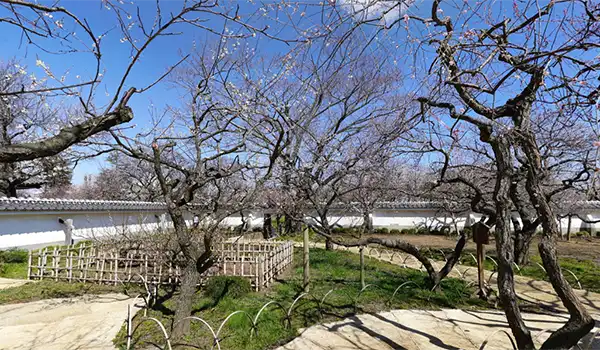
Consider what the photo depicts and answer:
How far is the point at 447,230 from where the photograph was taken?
22.2 meters

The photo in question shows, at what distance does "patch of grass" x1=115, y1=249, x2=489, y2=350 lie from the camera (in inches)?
168

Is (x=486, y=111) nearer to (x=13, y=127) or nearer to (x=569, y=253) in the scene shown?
(x=569, y=253)

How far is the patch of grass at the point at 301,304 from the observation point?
14.0 ft

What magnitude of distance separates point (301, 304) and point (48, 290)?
196 inches

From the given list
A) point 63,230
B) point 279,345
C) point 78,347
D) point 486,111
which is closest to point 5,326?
point 78,347

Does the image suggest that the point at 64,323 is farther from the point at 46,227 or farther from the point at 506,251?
the point at 46,227

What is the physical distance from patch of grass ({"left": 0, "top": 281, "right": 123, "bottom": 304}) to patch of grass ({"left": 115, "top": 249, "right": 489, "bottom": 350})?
6.76 ft

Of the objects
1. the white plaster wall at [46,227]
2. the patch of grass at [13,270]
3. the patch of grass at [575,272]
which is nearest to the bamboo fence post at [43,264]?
the patch of grass at [13,270]

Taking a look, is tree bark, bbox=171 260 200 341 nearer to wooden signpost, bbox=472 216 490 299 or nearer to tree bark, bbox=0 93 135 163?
tree bark, bbox=0 93 135 163

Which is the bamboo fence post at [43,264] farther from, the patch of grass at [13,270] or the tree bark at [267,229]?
the tree bark at [267,229]

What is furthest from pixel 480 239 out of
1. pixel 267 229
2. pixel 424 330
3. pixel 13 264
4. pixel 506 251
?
pixel 267 229

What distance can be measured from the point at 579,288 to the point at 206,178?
280 inches

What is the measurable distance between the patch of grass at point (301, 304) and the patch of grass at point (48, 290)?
206cm

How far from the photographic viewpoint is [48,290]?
697 centimetres
